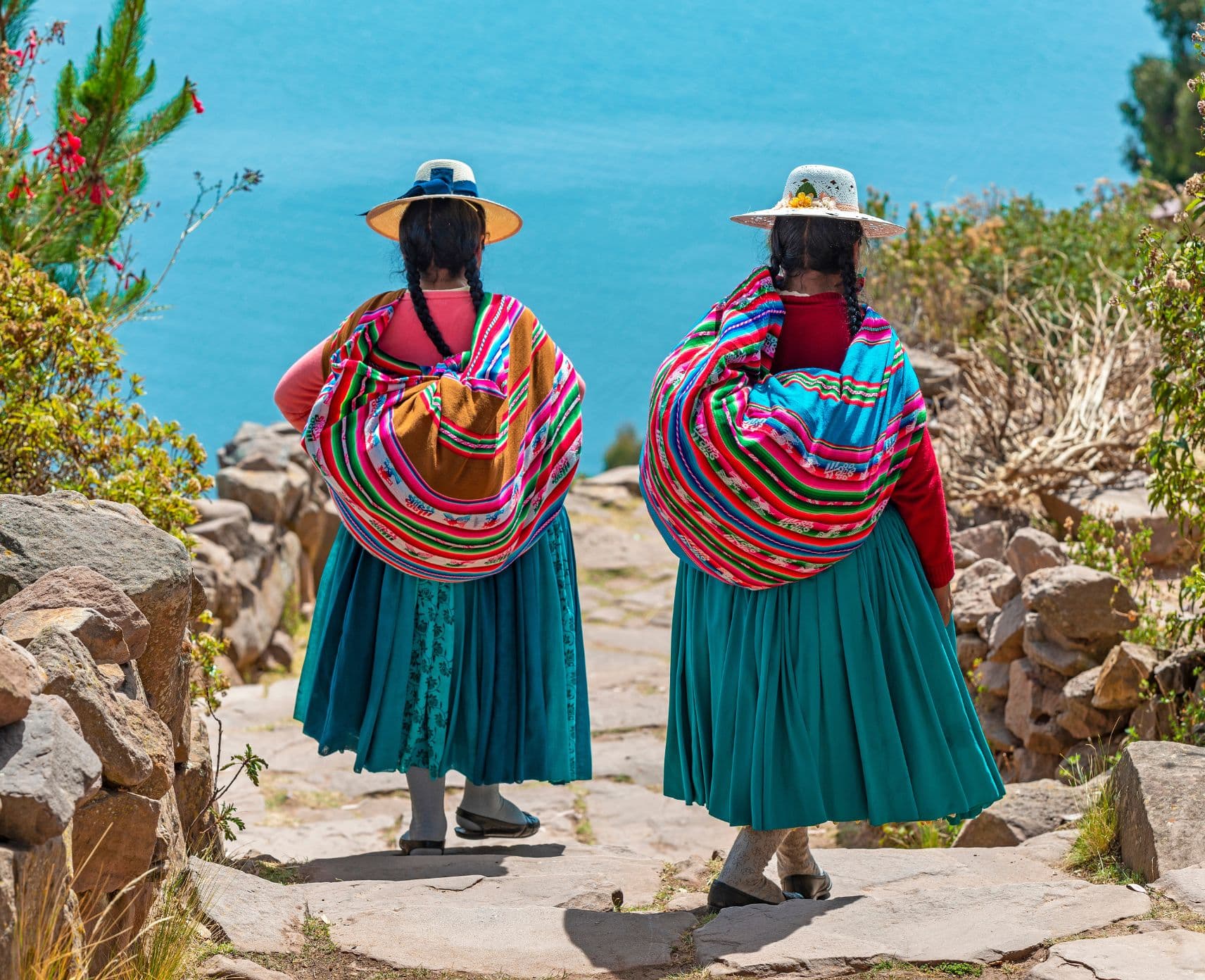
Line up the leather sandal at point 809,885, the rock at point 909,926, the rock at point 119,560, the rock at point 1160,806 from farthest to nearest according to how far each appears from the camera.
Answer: the leather sandal at point 809,885, the rock at point 1160,806, the rock at point 119,560, the rock at point 909,926

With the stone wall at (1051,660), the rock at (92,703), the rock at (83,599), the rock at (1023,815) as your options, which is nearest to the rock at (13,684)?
the rock at (92,703)

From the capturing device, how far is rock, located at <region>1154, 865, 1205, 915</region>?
2764 millimetres

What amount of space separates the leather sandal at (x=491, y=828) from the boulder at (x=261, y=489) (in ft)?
15.8

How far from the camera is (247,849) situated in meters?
4.11

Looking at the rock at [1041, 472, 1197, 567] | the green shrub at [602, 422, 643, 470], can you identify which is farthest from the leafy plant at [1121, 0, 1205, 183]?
the rock at [1041, 472, 1197, 567]

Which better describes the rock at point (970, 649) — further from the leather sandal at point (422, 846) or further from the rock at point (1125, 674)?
the leather sandal at point (422, 846)

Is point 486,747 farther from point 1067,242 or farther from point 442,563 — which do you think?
point 1067,242

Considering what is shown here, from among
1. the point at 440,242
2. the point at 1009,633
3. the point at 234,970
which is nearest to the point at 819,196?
the point at 440,242

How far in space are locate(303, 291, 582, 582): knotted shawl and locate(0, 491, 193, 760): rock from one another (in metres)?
0.77

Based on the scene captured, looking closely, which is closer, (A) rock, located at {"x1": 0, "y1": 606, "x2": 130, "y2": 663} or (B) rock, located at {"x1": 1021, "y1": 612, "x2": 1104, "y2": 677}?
(A) rock, located at {"x1": 0, "y1": 606, "x2": 130, "y2": 663}

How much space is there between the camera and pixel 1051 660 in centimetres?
484

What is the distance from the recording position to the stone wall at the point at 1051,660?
4.41 m

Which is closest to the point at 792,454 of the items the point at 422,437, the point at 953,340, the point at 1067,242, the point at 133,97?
the point at 422,437

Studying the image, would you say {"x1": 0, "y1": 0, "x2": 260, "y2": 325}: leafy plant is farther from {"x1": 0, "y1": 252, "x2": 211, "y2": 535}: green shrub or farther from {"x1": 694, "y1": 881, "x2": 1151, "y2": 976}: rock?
{"x1": 694, "y1": 881, "x2": 1151, "y2": 976}: rock
